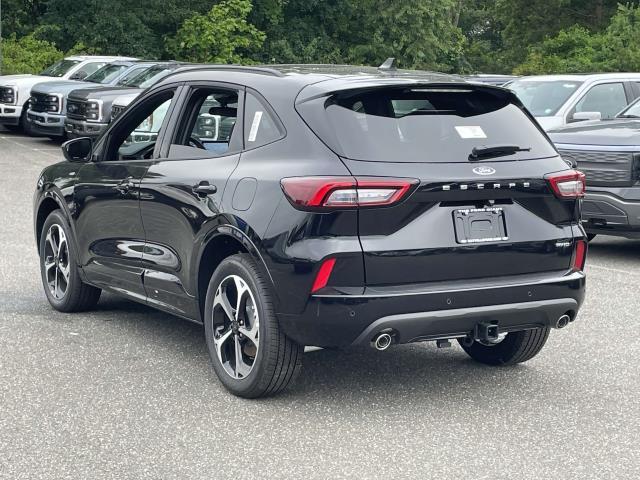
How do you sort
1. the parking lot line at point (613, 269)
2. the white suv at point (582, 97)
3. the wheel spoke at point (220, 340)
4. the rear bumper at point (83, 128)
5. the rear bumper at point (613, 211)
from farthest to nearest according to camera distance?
1. the rear bumper at point (83, 128)
2. the white suv at point (582, 97)
3. the rear bumper at point (613, 211)
4. the parking lot line at point (613, 269)
5. the wheel spoke at point (220, 340)

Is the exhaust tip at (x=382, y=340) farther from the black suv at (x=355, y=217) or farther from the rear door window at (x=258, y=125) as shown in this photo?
the rear door window at (x=258, y=125)

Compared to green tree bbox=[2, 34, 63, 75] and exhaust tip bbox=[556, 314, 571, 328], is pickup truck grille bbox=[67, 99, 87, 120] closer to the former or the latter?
green tree bbox=[2, 34, 63, 75]

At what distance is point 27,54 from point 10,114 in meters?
13.5

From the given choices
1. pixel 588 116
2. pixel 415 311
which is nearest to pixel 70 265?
pixel 415 311

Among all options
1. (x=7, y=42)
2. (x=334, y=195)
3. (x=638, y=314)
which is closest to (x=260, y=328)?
(x=334, y=195)

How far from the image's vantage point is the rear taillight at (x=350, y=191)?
5.62 m

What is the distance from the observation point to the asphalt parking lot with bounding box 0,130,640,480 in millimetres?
5160

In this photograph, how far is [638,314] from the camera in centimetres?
873

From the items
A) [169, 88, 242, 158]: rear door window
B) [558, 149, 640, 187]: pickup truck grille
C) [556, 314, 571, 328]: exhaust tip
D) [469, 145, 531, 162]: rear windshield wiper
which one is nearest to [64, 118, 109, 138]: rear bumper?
[558, 149, 640, 187]: pickup truck grille

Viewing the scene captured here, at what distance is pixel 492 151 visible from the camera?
6.03 m

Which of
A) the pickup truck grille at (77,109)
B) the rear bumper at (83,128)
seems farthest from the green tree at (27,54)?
the rear bumper at (83,128)

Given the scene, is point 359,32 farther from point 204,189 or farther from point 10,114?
point 204,189

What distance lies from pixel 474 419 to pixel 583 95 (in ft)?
35.6

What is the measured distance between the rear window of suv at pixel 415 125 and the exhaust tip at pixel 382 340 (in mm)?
821
